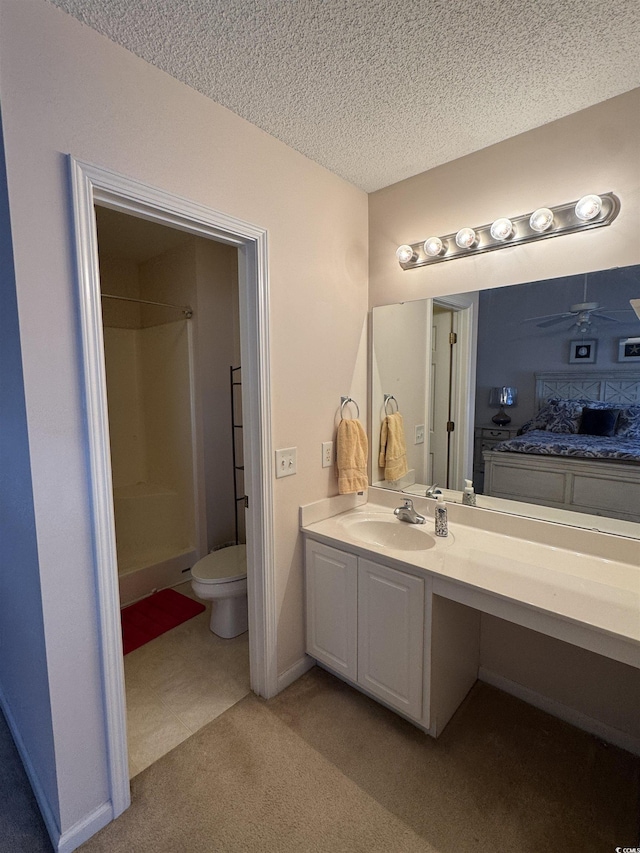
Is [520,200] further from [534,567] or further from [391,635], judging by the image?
[391,635]

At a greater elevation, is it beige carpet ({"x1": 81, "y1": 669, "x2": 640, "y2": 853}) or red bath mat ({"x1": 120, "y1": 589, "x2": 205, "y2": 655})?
red bath mat ({"x1": 120, "y1": 589, "x2": 205, "y2": 655})

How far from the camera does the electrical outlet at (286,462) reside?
1.84m

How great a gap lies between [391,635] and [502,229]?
175 cm

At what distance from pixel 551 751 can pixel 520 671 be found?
299 mm

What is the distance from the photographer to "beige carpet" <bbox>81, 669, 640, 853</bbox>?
1.31 meters

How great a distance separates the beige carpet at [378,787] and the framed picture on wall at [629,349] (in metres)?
1.55

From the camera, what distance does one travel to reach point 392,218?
2100 millimetres

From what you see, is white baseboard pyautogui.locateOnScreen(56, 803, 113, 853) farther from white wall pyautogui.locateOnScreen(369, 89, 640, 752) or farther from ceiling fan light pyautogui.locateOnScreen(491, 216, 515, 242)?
ceiling fan light pyautogui.locateOnScreen(491, 216, 515, 242)

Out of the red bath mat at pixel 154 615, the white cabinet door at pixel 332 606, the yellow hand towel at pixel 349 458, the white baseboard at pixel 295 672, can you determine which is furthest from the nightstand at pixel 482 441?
the red bath mat at pixel 154 615

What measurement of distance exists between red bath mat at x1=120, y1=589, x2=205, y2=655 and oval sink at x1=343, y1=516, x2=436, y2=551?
1369 mm

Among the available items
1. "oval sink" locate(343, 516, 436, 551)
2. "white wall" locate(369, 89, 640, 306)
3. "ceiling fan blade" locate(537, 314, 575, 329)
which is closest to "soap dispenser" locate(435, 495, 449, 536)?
"oval sink" locate(343, 516, 436, 551)

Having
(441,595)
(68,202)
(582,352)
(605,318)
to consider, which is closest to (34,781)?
(441,595)

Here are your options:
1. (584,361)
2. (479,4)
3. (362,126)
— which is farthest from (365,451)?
(479,4)

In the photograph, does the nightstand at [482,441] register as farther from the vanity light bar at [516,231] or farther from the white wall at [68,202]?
the white wall at [68,202]
